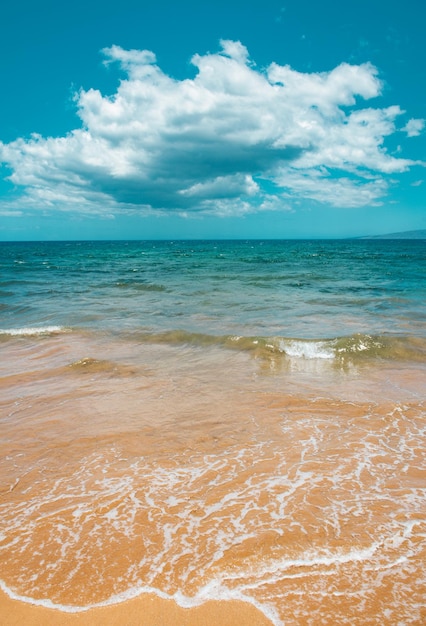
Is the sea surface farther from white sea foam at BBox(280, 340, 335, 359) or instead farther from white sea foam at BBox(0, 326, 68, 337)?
white sea foam at BBox(0, 326, 68, 337)

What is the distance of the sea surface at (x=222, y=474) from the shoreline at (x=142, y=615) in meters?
0.07

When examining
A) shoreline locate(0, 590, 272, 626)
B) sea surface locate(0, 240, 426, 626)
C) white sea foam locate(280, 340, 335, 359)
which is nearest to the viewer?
shoreline locate(0, 590, 272, 626)

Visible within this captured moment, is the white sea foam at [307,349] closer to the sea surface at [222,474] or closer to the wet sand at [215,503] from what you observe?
the sea surface at [222,474]

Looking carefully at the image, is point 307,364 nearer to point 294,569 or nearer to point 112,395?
point 112,395

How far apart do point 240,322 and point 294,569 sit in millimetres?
10480

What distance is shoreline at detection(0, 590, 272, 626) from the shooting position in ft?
8.73

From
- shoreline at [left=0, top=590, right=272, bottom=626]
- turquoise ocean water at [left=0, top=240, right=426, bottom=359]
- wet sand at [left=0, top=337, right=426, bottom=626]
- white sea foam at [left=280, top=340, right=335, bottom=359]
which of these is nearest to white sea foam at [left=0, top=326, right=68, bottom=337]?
turquoise ocean water at [left=0, top=240, right=426, bottom=359]

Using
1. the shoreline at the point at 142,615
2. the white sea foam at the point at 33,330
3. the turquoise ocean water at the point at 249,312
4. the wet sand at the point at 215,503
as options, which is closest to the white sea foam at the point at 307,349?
the turquoise ocean water at the point at 249,312

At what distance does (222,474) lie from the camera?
4500 millimetres

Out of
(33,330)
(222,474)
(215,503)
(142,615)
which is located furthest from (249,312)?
(142,615)

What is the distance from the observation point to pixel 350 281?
2673cm

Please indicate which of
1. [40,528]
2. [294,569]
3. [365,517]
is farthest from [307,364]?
[40,528]

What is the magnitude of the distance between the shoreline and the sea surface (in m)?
0.07

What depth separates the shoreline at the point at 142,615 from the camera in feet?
8.73
